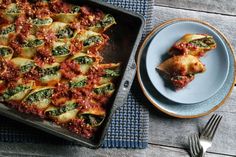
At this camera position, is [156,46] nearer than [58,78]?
No

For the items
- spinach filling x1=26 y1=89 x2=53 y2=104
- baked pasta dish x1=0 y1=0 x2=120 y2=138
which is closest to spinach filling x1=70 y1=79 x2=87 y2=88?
baked pasta dish x1=0 y1=0 x2=120 y2=138

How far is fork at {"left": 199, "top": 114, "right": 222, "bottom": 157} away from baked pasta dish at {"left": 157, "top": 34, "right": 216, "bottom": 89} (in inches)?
10.2

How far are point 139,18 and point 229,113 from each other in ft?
2.52

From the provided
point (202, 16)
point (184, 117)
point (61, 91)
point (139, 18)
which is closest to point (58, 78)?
point (61, 91)

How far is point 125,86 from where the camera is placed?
208 cm

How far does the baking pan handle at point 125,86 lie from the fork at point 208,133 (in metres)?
0.54

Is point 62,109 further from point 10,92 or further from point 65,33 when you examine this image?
point 65,33

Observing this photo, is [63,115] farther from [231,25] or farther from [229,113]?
[231,25]

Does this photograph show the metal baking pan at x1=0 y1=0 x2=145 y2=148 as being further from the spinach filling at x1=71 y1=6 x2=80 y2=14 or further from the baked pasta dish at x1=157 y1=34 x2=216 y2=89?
the baked pasta dish at x1=157 y1=34 x2=216 y2=89

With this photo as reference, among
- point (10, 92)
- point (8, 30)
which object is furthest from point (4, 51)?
point (10, 92)

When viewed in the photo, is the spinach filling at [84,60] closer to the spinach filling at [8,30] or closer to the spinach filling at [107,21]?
the spinach filling at [107,21]

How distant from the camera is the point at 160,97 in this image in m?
2.31

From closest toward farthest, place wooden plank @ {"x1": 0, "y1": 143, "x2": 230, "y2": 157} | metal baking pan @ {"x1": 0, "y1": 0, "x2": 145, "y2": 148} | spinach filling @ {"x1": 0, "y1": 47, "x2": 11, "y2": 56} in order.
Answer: metal baking pan @ {"x1": 0, "y1": 0, "x2": 145, "y2": 148}, spinach filling @ {"x1": 0, "y1": 47, "x2": 11, "y2": 56}, wooden plank @ {"x1": 0, "y1": 143, "x2": 230, "y2": 157}

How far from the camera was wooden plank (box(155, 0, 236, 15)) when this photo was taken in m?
2.44
